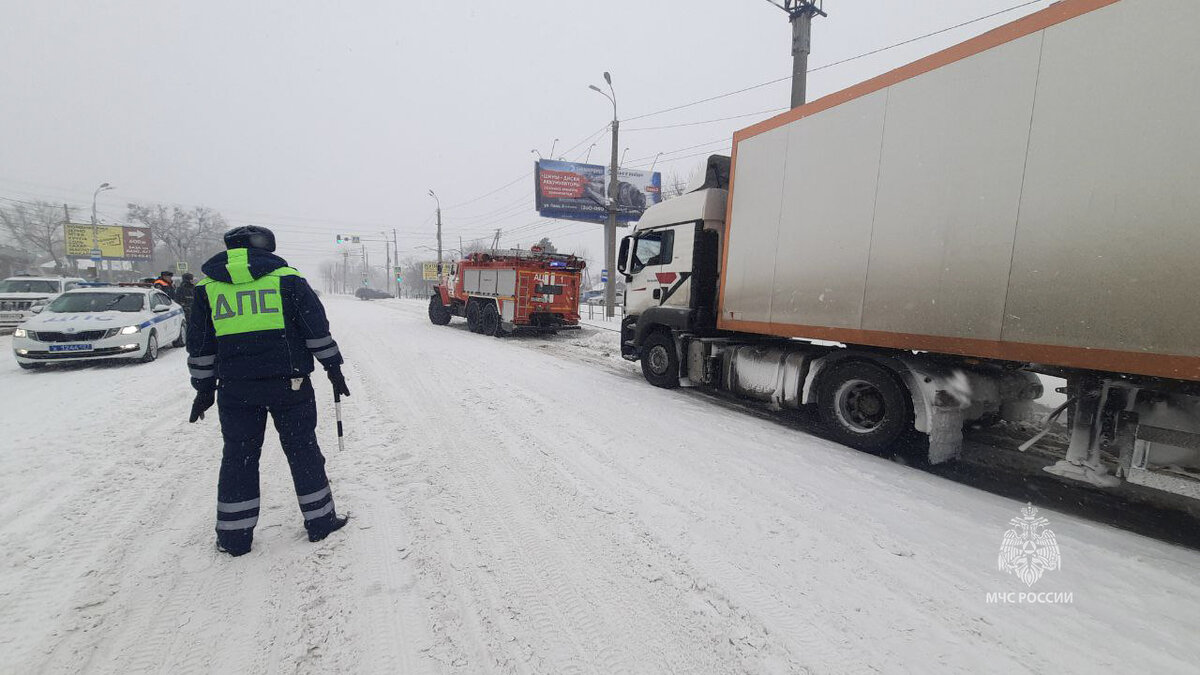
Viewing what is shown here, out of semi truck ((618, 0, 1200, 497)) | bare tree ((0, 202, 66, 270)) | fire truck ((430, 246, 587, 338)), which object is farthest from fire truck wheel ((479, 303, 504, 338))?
bare tree ((0, 202, 66, 270))

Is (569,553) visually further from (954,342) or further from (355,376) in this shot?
(355,376)

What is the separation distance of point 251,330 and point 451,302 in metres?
14.1

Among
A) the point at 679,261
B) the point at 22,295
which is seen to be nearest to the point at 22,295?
the point at 22,295

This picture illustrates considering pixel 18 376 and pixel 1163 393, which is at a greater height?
pixel 1163 393

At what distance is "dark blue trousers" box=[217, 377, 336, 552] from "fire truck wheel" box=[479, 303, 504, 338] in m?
10.7

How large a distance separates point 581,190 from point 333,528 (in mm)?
26748

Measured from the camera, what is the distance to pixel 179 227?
171ft

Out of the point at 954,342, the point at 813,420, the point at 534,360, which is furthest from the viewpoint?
the point at 534,360

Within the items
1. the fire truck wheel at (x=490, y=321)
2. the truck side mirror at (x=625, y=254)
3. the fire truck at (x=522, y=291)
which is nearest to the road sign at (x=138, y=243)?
the fire truck at (x=522, y=291)

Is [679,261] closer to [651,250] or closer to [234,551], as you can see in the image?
[651,250]

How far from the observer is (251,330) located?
2.48m

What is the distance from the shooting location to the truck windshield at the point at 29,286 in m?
12.3

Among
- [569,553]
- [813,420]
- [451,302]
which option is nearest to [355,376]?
[569,553]

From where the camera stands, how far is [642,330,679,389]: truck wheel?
22.9 ft
